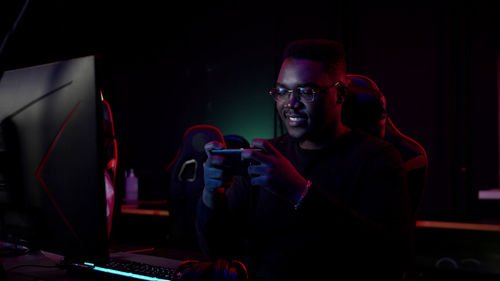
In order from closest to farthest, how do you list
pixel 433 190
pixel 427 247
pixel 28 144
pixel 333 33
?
pixel 28 144 → pixel 427 247 → pixel 433 190 → pixel 333 33

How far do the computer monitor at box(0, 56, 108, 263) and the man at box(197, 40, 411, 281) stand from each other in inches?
15.7

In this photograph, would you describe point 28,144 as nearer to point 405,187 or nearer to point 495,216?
point 405,187

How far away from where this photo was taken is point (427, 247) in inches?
104

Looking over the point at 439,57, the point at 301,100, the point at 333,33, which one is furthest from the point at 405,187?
the point at 333,33

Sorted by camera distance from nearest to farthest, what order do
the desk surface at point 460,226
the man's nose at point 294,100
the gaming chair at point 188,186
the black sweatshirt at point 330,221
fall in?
the black sweatshirt at point 330,221 → the man's nose at point 294,100 → the desk surface at point 460,226 → the gaming chair at point 188,186

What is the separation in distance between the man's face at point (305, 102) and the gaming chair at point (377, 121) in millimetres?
64

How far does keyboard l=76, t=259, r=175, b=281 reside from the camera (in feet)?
3.43

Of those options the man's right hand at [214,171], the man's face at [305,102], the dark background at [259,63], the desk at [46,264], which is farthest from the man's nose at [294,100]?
the dark background at [259,63]

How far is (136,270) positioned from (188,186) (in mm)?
1986

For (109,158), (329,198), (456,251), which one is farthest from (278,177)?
(456,251)

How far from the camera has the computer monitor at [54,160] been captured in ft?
2.81

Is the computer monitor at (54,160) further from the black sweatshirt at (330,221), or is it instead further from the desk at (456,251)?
the desk at (456,251)

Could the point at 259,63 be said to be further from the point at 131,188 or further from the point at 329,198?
the point at 329,198

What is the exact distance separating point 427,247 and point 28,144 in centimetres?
252
